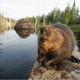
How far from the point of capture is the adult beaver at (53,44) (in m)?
5.85

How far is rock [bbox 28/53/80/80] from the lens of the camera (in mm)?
6430

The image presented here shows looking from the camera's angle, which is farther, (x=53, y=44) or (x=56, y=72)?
(x=56, y=72)

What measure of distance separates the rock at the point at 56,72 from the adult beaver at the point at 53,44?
224mm

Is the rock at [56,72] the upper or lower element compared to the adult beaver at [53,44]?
lower

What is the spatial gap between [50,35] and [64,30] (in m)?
1.44

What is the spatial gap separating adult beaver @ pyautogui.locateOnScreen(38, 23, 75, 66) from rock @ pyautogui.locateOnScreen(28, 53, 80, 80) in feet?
0.73

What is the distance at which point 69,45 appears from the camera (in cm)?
700

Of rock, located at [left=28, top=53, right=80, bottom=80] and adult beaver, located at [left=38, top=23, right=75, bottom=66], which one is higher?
adult beaver, located at [left=38, top=23, right=75, bottom=66]

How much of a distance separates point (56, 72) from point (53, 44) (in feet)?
3.41

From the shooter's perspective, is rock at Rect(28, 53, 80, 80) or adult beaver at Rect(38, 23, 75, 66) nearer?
adult beaver at Rect(38, 23, 75, 66)

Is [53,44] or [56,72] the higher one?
[53,44]

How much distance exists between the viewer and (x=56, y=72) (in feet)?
22.1

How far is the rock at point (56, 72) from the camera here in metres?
6.43

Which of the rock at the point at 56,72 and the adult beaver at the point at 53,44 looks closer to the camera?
the adult beaver at the point at 53,44
